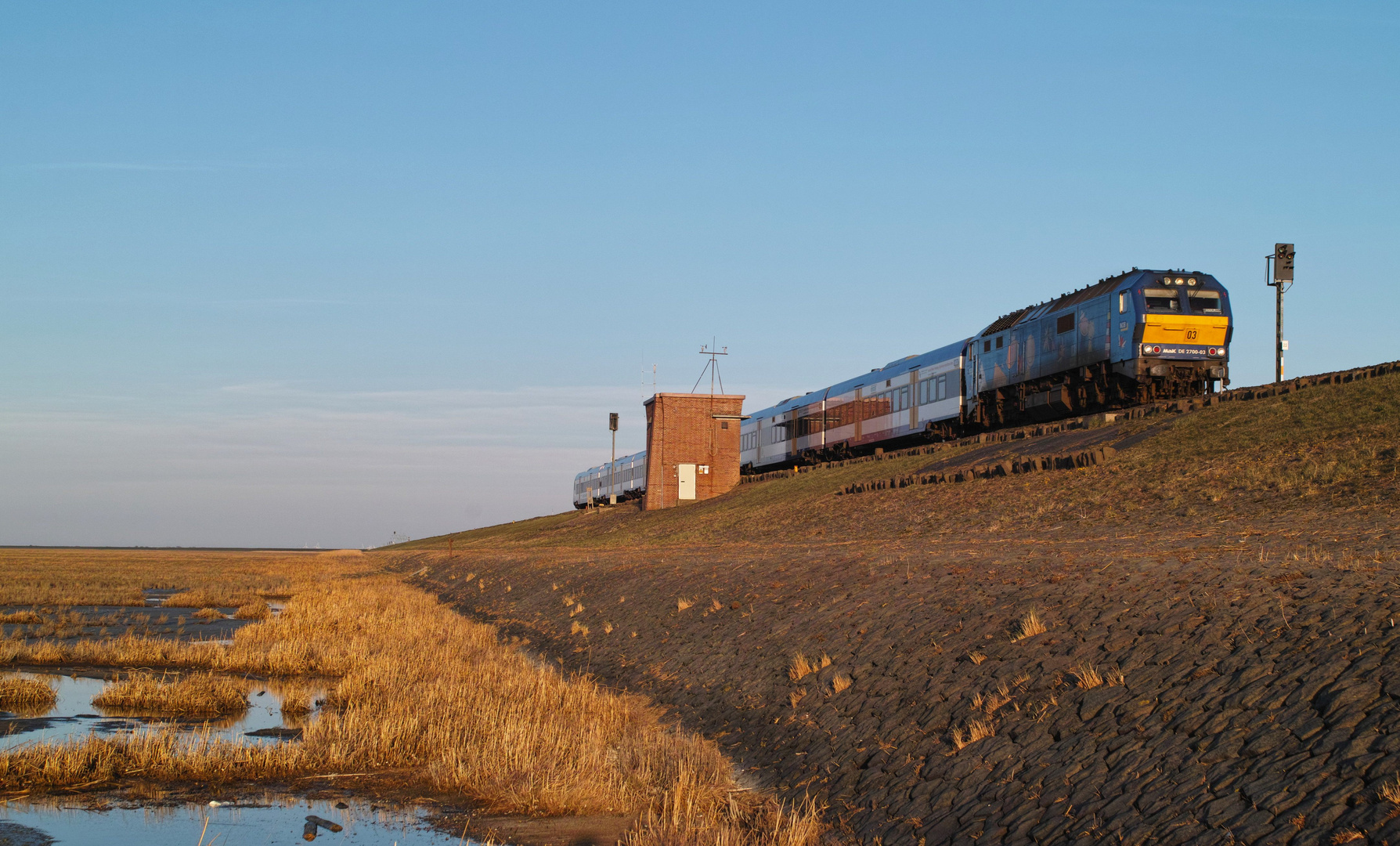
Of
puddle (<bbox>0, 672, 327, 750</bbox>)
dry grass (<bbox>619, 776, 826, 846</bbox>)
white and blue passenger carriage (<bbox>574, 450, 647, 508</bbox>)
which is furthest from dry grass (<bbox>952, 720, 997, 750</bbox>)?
white and blue passenger carriage (<bbox>574, 450, 647, 508</bbox>)

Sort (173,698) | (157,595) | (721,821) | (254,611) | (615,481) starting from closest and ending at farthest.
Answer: (721,821)
(173,698)
(254,611)
(157,595)
(615,481)

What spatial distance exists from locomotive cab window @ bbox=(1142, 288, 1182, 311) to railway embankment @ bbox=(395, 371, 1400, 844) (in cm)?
404

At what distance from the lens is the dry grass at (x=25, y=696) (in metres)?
15.4

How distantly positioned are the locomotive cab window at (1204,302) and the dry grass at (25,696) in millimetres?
29246

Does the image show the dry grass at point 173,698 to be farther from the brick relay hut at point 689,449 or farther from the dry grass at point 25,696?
the brick relay hut at point 689,449

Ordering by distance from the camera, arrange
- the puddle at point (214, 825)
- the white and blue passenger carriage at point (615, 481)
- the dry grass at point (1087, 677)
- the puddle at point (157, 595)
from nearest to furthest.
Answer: the puddle at point (214, 825)
the dry grass at point (1087, 677)
the puddle at point (157, 595)
the white and blue passenger carriage at point (615, 481)

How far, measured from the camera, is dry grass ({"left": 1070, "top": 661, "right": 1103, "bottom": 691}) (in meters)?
9.52

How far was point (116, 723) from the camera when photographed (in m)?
14.1

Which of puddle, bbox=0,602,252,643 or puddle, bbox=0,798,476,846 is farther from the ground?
puddle, bbox=0,798,476,846

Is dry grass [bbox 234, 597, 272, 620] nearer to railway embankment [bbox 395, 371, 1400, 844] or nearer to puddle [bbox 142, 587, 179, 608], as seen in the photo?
puddle [bbox 142, 587, 179, 608]

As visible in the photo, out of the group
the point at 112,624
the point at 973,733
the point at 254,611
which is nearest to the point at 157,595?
the point at 254,611

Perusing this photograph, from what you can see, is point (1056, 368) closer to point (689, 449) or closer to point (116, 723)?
point (689, 449)

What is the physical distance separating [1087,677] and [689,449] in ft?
165

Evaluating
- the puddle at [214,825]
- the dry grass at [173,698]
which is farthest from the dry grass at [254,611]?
the puddle at [214,825]
